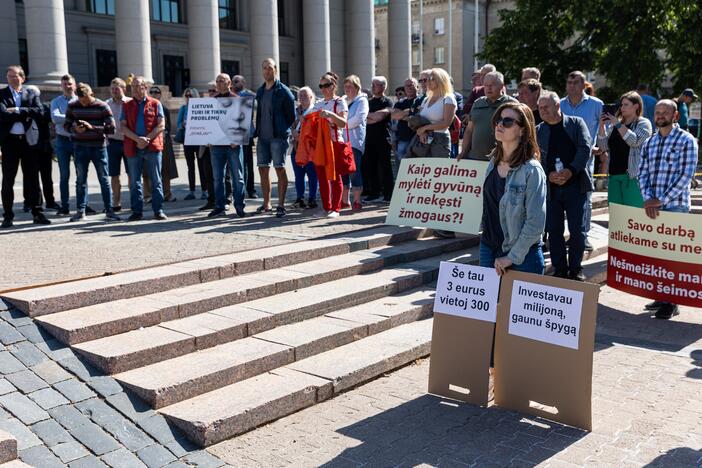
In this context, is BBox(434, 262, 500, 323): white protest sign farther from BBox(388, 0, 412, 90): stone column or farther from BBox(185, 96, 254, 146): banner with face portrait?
BBox(388, 0, 412, 90): stone column

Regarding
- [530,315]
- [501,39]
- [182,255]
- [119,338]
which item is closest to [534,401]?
[530,315]

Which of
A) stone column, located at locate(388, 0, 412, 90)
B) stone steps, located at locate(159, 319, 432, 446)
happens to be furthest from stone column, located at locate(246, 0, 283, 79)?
stone steps, located at locate(159, 319, 432, 446)

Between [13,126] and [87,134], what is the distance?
100 cm

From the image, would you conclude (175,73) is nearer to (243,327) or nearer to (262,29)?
(262,29)

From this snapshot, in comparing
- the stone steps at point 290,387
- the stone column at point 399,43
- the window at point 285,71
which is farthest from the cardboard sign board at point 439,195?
the window at point 285,71

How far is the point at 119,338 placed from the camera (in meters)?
5.81

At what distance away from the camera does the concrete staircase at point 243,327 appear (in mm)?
5316

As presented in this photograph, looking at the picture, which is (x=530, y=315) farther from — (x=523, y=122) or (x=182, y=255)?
(x=182, y=255)

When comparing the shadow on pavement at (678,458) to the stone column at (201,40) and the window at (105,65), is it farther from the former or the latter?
the window at (105,65)

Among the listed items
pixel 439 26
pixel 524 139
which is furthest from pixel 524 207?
pixel 439 26

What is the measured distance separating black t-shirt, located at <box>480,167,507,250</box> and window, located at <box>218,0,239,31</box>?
142ft

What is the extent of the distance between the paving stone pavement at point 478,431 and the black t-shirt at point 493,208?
1251 mm

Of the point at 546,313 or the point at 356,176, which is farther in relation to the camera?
the point at 356,176

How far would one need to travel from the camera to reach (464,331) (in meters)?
5.45
